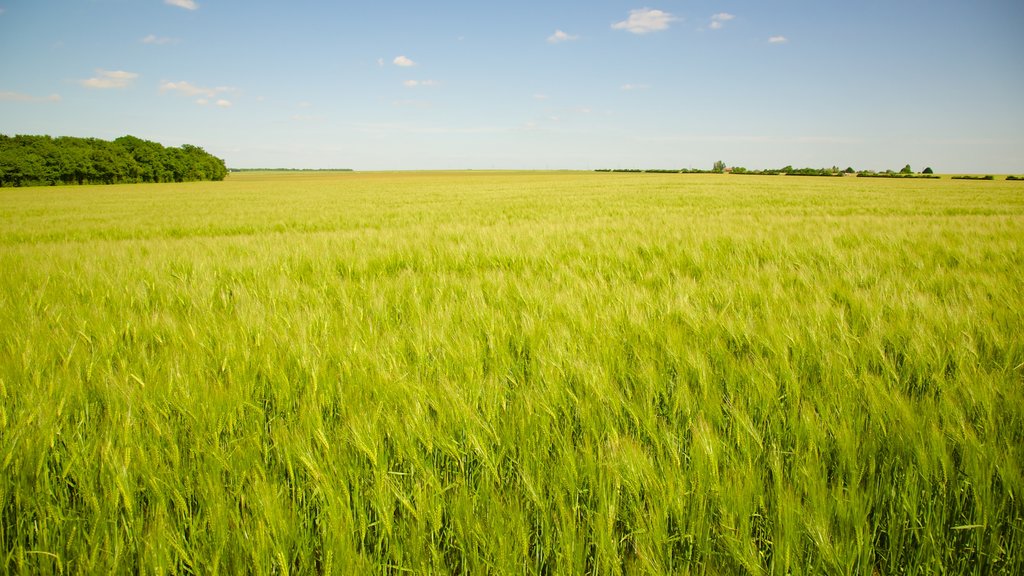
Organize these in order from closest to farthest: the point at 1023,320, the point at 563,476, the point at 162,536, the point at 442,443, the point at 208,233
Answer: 1. the point at 162,536
2. the point at 563,476
3. the point at 442,443
4. the point at 1023,320
5. the point at 208,233

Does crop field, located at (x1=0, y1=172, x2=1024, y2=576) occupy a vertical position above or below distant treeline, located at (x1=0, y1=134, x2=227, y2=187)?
below

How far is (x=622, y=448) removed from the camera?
101cm

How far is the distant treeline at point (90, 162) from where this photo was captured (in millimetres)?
44784

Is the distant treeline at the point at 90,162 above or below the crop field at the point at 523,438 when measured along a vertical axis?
above

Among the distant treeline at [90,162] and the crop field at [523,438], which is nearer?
the crop field at [523,438]

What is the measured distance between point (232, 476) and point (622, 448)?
936 mm

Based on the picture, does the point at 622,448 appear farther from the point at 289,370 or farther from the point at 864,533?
the point at 289,370

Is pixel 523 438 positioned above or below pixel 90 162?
below

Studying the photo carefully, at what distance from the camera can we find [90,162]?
4834 cm

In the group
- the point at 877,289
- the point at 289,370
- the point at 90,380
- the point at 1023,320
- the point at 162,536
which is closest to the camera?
the point at 162,536

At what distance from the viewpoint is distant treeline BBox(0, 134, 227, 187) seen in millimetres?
44784

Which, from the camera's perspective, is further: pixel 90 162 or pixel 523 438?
pixel 90 162

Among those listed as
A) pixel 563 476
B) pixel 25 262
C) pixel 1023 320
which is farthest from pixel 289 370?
pixel 25 262

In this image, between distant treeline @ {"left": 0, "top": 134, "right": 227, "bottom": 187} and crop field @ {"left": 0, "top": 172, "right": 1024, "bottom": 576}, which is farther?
distant treeline @ {"left": 0, "top": 134, "right": 227, "bottom": 187}
